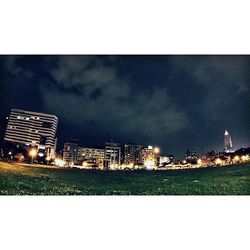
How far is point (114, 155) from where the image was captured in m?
11.9

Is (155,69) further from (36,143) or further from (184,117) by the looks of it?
(36,143)

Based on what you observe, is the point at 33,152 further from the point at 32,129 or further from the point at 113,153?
the point at 113,153

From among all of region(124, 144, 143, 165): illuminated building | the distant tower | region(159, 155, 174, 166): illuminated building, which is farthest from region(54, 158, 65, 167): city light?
the distant tower

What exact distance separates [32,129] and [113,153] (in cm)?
329

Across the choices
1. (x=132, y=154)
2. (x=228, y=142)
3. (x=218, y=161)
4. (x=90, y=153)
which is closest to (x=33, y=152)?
(x=90, y=153)

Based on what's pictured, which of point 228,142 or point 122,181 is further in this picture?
point 228,142

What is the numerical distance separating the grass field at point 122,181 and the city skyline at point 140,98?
3.40ft

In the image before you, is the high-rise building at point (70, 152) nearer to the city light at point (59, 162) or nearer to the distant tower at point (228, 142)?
the city light at point (59, 162)

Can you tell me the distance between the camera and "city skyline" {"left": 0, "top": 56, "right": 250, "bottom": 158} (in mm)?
11148

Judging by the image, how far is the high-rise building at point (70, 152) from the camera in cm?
1181

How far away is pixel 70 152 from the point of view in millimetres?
11961

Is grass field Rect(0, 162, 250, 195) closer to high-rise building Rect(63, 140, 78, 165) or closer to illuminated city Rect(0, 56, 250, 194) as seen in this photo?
illuminated city Rect(0, 56, 250, 194)

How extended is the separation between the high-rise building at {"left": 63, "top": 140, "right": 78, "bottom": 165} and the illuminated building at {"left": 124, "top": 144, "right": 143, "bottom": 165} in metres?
1.95

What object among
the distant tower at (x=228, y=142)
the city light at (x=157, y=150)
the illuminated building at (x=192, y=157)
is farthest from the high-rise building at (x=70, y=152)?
the distant tower at (x=228, y=142)
